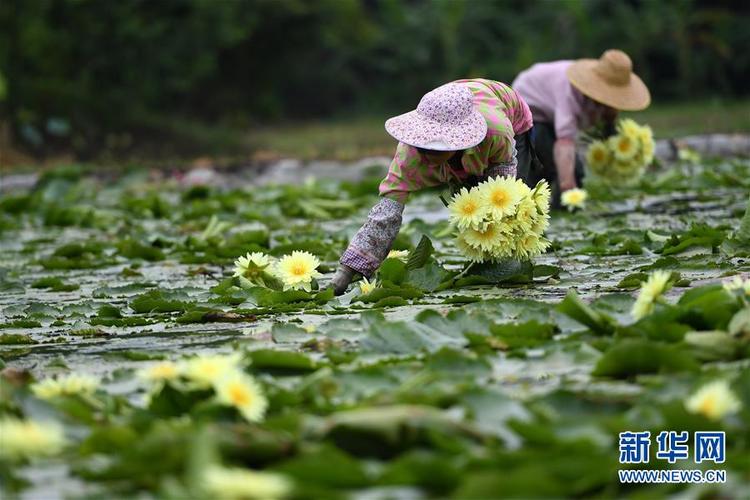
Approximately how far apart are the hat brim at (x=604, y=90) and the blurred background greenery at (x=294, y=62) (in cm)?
668

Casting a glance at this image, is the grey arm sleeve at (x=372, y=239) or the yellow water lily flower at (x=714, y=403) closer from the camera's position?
the yellow water lily flower at (x=714, y=403)

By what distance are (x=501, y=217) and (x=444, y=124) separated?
1.25 ft

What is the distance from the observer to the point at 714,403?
2.31 meters

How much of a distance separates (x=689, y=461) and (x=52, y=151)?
14.7 metres

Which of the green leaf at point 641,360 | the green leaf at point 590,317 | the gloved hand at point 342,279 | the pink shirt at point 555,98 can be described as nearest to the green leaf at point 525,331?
the green leaf at point 590,317

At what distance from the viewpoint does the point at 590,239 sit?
5926 millimetres

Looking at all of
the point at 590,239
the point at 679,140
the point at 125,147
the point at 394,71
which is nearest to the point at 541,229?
the point at 590,239

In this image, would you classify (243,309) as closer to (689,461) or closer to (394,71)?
(689,461)

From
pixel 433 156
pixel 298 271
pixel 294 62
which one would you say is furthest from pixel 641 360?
pixel 294 62

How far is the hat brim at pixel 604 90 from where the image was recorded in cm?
672

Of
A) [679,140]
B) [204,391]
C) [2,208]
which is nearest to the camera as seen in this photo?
[204,391]

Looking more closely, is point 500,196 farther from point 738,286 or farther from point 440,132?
point 738,286

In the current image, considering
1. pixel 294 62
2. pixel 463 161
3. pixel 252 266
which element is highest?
pixel 294 62

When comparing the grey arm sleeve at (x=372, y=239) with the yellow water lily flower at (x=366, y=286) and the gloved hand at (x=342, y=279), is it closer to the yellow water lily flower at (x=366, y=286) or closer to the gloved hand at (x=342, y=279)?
the gloved hand at (x=342, y=279)
